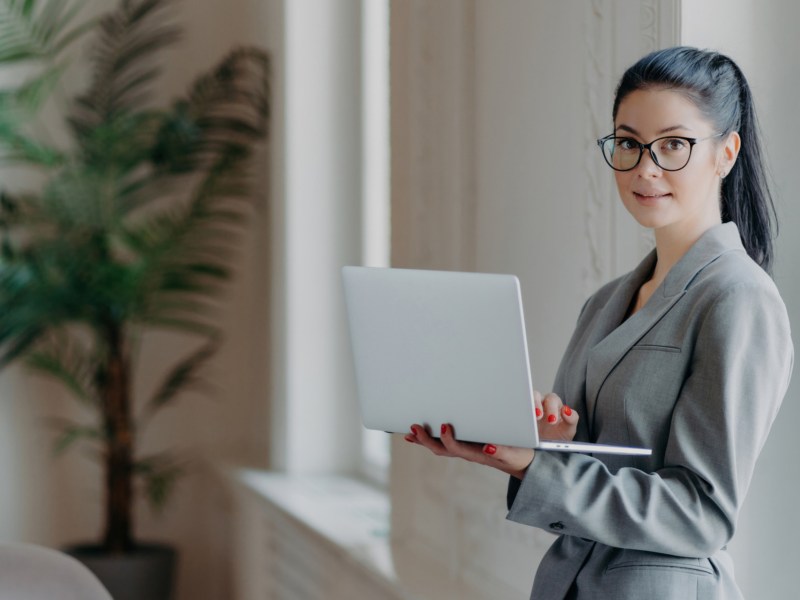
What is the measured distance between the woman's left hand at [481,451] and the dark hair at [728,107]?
0.43 metres

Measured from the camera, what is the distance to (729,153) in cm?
135

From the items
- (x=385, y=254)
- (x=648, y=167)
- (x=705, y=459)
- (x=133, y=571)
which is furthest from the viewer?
(x=133, y=571)

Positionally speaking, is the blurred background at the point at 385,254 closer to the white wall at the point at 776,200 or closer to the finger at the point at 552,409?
the white wall at the point at 776,200

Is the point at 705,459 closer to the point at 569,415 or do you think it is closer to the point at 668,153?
the point at 569,415

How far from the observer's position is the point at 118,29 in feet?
13.4

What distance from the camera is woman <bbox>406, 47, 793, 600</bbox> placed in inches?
47.6

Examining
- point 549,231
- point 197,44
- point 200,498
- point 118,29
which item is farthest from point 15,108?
point 549,231

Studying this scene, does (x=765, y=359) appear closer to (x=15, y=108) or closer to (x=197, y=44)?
(x=15, y=108)

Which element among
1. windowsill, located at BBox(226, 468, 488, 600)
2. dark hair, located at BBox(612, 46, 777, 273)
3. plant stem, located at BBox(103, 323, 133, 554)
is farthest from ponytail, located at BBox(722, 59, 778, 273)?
plant stem, located at BBox(103, 323, 133, 554)

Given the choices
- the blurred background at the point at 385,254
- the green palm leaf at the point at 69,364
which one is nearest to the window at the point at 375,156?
the blurred background at the point at 385,254

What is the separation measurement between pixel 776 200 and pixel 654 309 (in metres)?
0.46

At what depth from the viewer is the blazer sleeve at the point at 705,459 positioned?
3.93ft

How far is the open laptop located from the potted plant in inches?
102

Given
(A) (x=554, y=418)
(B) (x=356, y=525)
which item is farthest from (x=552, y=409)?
(B) (x=356, y=525)
